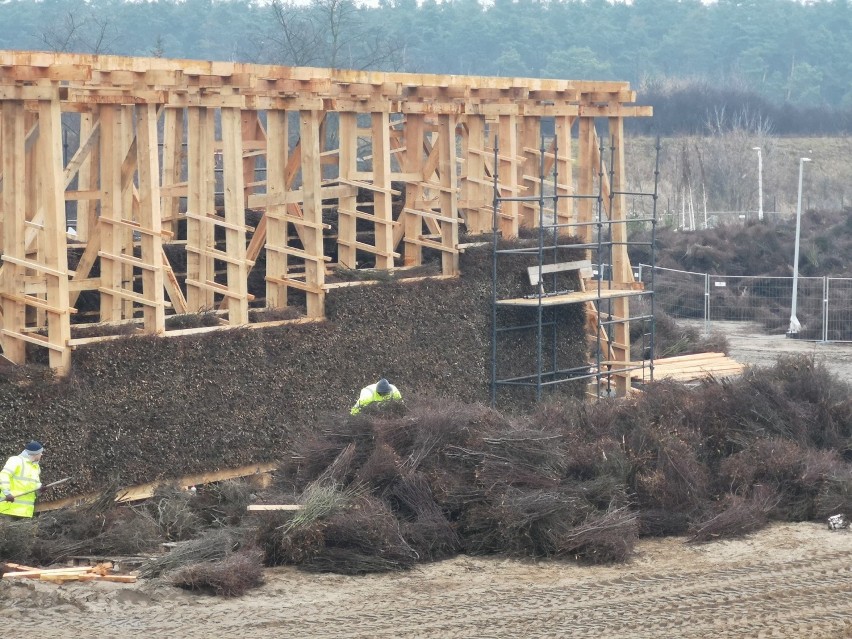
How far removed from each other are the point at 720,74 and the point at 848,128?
2582 cm

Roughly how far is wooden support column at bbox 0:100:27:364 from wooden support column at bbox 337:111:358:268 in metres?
5.09

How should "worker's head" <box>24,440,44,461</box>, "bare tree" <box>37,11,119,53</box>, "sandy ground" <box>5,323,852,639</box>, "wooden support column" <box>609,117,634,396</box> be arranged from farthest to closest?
1. "bare tree" <box>37,11,119,53</box>
2. "wooden support column" <box>609,117,634,396</box>
3. "worker's head" <box>24,440,44,461</box>
4. "sandy ground" <box>5,323,852,639</box>

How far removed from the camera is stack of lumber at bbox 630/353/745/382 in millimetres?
21958

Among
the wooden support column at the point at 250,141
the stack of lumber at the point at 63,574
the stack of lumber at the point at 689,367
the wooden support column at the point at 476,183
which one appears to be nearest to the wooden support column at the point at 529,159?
the wooden support column at the point at 476,183

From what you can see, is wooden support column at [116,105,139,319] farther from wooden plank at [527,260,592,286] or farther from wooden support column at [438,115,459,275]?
wooden plank at [527,260,592,286]

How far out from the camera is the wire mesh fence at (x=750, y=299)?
31844 mm

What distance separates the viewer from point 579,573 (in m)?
12.9

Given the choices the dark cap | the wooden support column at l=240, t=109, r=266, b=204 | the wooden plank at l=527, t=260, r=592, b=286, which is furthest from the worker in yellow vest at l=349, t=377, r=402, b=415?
the wooden support column at l=240, t=109, r=266, b=204

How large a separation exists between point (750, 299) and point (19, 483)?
79.2 ft

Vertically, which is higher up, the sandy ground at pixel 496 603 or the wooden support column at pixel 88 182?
the wooden support column at pixel 88 182

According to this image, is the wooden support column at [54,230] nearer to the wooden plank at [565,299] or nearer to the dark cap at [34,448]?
the dark cap at [34,448]

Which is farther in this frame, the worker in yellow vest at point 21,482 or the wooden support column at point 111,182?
the wooden support column at point 111,182

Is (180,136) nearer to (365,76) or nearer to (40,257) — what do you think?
(365,76)

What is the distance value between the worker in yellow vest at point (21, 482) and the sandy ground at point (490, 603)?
1554 millimetres
